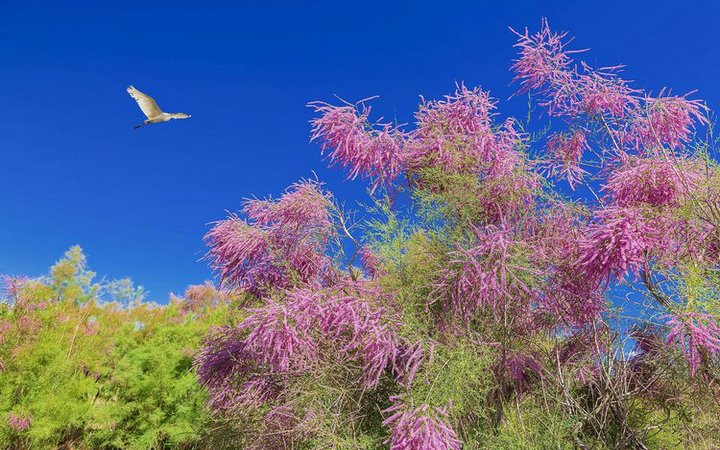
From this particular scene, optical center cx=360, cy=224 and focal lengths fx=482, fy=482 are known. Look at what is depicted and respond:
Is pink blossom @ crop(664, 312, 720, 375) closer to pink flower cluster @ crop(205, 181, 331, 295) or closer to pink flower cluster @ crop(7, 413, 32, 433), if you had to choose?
pink flower cluster @ crop(205, 181, 331, 295)

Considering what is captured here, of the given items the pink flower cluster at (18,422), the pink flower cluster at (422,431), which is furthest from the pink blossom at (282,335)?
the pink flower cluster at (18,422)

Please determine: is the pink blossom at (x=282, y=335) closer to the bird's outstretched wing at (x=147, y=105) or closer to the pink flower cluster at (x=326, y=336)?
the pink flower cluster at (x=326, y=336)

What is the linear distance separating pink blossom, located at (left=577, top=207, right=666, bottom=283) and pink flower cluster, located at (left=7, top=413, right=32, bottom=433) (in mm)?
11740

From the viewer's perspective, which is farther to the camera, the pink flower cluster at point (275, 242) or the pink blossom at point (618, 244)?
the pink flower cluster at point (275, 242)

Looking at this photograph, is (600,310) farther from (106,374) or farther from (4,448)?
(106,374)

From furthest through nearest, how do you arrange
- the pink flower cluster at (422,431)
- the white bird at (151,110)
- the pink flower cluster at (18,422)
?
the pink flower cluster at (18,422)
the white bird at (151,110)
the pink flower cluster at (422,431)

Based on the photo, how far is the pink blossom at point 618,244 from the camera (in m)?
4.54

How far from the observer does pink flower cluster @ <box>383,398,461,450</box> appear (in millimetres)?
4324

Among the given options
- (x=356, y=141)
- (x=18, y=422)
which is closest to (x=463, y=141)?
(x=356, y=141)

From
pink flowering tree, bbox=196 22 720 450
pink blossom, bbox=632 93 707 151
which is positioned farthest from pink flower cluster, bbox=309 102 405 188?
pink blossom, bbox=632 93 707 151

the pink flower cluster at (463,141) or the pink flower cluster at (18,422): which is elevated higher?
the pink flower cluster at (463,141)

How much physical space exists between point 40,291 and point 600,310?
45.2 ft

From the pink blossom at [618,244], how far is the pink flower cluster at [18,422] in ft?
38.5

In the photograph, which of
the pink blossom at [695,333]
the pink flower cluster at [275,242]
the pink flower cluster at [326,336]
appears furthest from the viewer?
the pink flower cluster at [275,242]
